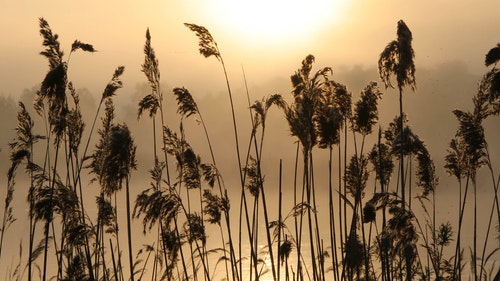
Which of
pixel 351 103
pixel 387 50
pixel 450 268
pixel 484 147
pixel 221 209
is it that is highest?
pixel 387 50

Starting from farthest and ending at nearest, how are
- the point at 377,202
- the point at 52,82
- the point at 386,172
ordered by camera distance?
the point at 386,172 < the point at 377,202 < the point at 52,82

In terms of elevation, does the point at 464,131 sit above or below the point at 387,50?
below

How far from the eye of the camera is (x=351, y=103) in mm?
6520

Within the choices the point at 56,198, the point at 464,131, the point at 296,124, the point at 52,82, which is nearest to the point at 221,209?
the point at 296,124

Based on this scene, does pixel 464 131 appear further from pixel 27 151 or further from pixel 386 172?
pixel 27 151

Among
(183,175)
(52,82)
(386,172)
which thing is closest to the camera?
(52,82)

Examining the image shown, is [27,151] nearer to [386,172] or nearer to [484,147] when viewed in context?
[386,172]

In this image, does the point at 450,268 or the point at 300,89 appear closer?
the point at 300,89

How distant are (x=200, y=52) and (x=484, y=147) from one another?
3.20 m

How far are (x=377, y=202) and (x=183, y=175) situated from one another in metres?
2.42

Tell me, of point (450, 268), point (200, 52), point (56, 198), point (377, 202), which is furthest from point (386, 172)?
point (56, 198)

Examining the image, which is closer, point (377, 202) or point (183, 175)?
point (377, 202)

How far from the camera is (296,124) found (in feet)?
18.9

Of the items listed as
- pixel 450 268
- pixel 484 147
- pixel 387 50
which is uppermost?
pixel 387 50
